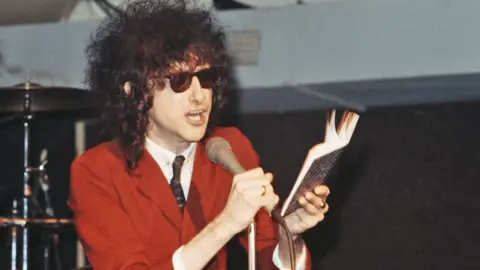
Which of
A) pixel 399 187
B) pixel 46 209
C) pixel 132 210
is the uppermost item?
pixel 132 210

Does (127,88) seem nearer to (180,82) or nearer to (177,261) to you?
→ (180,82)

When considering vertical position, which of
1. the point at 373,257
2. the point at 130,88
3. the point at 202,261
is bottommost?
the point at 373,257

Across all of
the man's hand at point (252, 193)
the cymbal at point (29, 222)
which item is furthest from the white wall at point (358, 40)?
the man's hand at point (252, 193)

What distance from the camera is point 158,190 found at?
211 centimetres

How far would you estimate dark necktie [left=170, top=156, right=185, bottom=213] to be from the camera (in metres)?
2.15

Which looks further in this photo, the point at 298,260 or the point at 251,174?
the point at 298,260

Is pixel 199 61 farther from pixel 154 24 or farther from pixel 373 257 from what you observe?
pixel 373 257

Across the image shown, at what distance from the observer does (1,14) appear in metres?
4.07

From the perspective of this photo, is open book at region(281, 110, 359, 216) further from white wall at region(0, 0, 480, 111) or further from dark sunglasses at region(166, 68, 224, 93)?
white wall at region(0, 0, 480, 111)

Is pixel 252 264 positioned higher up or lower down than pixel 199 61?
lower down

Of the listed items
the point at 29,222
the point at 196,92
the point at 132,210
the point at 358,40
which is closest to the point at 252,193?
the point at 196,92

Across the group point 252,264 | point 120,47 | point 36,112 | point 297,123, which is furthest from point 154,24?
point 297,123

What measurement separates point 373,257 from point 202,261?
2.11m

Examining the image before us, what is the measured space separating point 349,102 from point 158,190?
196cm
